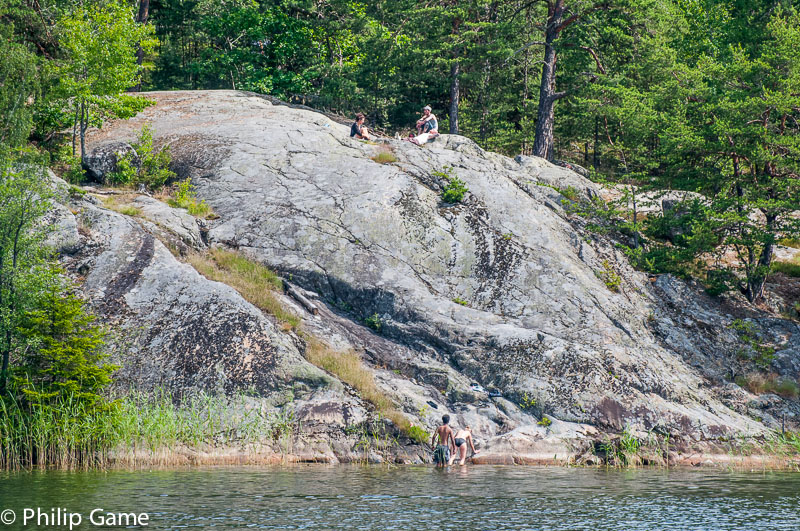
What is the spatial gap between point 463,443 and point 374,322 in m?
6.22

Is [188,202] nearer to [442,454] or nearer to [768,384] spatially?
[442,454]

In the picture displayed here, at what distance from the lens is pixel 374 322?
24.7 metres

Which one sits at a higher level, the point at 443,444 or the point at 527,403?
the point at 527,403

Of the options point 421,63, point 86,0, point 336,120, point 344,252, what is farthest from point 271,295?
point 86,0

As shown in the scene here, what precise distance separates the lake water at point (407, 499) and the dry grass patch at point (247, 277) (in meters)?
6.42

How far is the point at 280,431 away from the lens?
1997cm

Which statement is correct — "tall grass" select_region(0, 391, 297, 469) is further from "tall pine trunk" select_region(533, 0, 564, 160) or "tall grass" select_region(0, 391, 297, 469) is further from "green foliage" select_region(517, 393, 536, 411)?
"tall pine trunk" select_region(533, 0, 564, 160)

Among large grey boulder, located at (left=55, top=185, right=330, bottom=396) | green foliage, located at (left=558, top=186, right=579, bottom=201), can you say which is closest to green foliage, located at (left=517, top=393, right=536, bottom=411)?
large grey boulder, located at (left=55, top=185, right=330, bottom=396)

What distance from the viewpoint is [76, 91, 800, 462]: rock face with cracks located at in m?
21.8

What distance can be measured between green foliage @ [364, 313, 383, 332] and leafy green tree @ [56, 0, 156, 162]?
Answer: 47.4ft

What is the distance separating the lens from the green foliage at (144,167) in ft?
94.6

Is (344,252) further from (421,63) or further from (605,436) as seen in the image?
(421,63)

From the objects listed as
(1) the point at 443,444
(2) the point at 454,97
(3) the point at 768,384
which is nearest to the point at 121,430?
(1) the point at 443,444

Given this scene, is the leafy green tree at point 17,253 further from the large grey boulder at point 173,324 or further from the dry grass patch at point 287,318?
the dry grass patch at point 287,318
